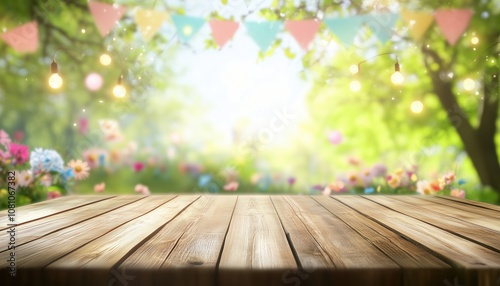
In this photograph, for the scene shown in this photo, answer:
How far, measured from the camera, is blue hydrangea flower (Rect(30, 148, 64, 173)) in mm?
3215

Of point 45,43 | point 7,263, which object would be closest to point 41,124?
point 45,43

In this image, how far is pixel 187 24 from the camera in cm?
360

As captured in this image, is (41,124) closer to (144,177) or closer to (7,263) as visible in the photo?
(144,177)

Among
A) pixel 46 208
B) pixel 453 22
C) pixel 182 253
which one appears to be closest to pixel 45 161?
pixel 46 208

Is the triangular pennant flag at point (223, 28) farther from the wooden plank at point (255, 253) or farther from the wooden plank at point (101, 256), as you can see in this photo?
the wooden plank at point (101, 256)

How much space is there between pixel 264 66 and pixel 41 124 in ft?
7.92

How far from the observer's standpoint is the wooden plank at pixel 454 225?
50.0 inches

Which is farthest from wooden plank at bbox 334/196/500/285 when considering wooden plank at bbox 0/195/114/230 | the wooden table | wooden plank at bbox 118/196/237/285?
wooden plank at bbox 0/195/114/230

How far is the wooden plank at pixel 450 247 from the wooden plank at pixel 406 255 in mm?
25

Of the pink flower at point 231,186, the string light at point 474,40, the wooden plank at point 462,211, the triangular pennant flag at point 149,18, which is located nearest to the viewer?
the wooden plank at point 462,211

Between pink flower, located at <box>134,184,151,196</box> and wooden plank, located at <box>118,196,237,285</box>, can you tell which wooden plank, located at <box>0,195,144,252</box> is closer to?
wooden plank, located at <box>118,196,237,285</box>

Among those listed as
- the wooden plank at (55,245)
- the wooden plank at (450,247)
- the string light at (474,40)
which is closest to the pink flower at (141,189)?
Answer: the wooden plank at (55,245)

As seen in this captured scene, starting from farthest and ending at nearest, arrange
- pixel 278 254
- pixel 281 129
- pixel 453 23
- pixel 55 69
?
pixel 281 129
pixel 453 23
pixel 55 69
pixel 278 254

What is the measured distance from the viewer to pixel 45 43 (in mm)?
4730
